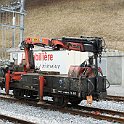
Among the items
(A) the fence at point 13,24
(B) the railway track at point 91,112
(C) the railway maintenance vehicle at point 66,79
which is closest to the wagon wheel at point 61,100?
(C) the railway maintenance vehicle at point 66,79

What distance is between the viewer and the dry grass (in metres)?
47.2

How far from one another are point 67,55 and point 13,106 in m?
11.4

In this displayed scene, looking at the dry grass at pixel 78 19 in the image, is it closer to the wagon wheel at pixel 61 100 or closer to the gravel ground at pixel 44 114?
the gravel ground at pixel 44 114

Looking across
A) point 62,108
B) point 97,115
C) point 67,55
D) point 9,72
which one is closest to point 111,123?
point 97,115

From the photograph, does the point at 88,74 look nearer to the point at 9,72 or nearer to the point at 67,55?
the point at 9,72

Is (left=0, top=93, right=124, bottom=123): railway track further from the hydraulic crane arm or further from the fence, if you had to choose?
the fence

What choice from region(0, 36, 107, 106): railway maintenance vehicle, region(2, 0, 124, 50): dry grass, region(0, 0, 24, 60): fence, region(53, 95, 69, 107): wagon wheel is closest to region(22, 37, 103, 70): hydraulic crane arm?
region(0, 36, 107, 106): railway maintenance vehicle

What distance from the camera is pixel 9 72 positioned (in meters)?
16.6

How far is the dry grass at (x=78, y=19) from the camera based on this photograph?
47250 mm

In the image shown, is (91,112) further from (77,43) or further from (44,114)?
(77,43)

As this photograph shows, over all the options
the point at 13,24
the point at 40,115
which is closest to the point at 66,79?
the point at 40,115

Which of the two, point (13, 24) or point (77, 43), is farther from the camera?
point (13, 24)

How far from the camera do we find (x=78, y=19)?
5316cm

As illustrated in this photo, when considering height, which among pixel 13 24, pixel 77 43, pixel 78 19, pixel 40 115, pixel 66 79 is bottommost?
pixel 40 115
